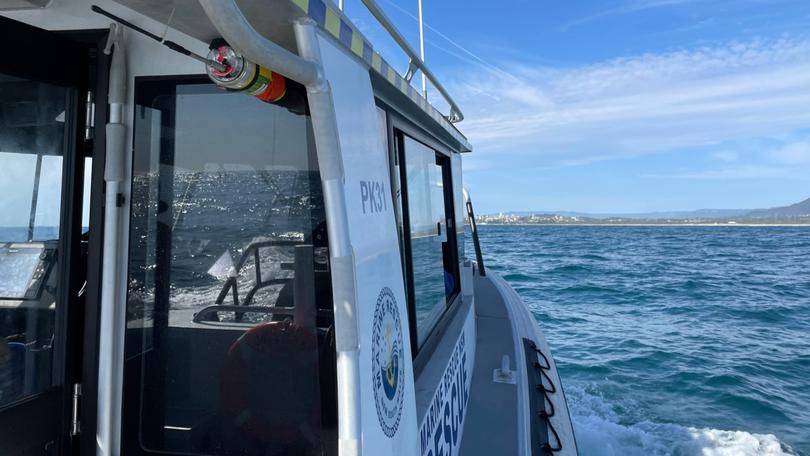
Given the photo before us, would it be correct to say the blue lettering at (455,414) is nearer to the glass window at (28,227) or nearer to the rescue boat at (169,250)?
the rescue boat at (169,250)

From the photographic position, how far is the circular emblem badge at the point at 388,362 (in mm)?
1271

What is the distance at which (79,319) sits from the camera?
156 cm

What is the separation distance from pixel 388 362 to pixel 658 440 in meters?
5.91

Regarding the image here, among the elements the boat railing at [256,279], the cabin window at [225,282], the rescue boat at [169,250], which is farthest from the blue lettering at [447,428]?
the boat railing at [256,279]

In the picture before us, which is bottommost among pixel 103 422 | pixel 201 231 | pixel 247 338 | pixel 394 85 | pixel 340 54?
pixel 103 422

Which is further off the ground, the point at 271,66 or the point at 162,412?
the point at 271,66

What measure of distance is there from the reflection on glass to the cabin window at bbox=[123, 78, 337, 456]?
3.25ft

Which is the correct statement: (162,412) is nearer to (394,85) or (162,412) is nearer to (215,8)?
(215,8)

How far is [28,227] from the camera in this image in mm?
1474

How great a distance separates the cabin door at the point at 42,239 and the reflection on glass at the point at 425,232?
1.35 m

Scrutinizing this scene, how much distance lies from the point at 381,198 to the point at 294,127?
33 cm

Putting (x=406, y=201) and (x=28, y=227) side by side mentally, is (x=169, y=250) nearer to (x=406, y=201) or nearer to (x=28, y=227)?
(x=28, y=227)

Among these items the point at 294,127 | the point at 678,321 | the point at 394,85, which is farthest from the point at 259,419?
the point at 678,321

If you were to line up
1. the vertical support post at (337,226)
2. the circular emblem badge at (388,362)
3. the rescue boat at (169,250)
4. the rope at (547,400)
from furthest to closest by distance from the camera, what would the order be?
1. the rope at (547,400)
2. the rescue boat at (169,250)
3. the circular emblem badge at (388,362)
4. the vertical support post at (337,226)
